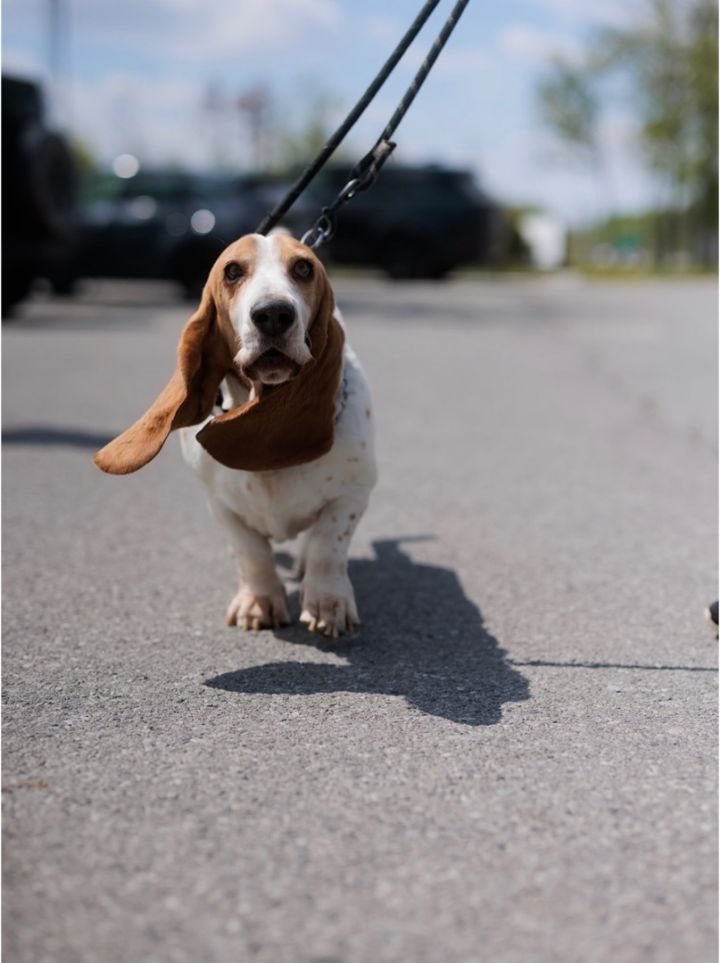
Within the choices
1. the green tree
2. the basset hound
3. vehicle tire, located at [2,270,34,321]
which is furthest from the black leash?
the green tree

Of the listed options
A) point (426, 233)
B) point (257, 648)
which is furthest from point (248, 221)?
point (257, 648)

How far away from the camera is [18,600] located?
13.0 feet

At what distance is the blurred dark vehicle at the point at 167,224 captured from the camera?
16906mm

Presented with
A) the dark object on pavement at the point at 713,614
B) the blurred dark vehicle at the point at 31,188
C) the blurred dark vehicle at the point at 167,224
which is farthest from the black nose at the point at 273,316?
the blurred dark vehicle at the point at 167,224

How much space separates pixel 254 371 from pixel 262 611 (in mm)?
833

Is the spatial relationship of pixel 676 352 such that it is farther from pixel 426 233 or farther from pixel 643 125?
pixel 643 125

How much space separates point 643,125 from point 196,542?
3839 centimetres

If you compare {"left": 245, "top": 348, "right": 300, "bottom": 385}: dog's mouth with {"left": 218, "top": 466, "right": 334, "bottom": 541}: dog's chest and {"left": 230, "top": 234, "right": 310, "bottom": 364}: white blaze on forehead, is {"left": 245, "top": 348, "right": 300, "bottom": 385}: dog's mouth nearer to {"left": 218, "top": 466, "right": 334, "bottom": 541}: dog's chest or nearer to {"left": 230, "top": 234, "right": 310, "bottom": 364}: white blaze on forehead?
{"left": 230, "top": 234, "right": 310, "bottom": 364}: white blaze on forehead

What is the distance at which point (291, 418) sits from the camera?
3.22 metres

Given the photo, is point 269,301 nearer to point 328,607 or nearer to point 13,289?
point 328,607

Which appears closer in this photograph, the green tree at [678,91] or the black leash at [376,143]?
the black leash at [376,143]

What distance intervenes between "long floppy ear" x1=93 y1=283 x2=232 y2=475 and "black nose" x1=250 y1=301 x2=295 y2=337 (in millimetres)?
227

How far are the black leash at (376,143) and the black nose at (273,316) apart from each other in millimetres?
641

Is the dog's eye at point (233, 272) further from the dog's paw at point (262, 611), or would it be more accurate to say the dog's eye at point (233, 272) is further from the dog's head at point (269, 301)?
the dog's paw at point (262, 611)
